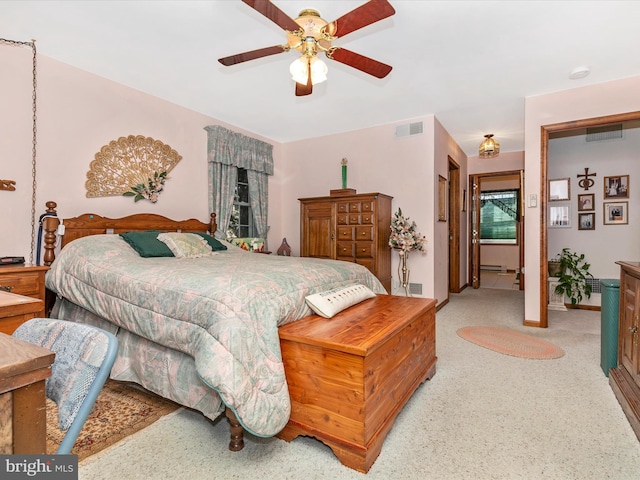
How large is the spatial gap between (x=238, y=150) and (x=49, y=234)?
2509 millimetres

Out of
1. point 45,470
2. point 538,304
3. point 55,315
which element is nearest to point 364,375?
point 45,470

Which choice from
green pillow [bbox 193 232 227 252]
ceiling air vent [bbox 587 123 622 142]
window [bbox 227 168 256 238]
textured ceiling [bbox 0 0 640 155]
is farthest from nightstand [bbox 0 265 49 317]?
ceiling air vent [bbox 587 123 622 142]

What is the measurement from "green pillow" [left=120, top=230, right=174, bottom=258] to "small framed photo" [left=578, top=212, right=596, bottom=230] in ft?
17.0

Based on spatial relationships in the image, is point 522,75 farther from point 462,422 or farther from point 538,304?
point 462,422

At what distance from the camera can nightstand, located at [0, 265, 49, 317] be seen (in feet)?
7.34

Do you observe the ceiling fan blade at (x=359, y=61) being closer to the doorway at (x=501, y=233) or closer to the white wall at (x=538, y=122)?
the white wall at (x=538, y=122)

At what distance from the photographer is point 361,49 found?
2.78 m

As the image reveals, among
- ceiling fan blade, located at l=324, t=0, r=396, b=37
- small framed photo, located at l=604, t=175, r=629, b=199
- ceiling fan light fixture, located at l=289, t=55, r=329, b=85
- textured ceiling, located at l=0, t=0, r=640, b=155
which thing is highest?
textured ceiling, located at l=0, t=0, r=640, b=155

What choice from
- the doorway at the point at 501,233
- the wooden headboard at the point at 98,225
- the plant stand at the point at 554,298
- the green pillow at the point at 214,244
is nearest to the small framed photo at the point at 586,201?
the plant stand at the point at 554,298

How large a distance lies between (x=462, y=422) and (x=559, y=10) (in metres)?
2.73

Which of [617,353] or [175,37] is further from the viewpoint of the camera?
[175,37]

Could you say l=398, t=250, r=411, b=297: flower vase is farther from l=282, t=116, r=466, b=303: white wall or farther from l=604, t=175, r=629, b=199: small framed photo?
l=604, t=175, r=629, b=199: small framed photo

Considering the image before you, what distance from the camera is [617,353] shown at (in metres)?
2.35

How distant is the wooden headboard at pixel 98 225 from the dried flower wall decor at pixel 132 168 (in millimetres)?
235
